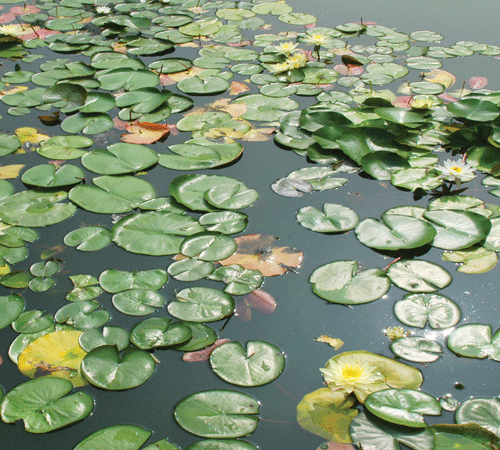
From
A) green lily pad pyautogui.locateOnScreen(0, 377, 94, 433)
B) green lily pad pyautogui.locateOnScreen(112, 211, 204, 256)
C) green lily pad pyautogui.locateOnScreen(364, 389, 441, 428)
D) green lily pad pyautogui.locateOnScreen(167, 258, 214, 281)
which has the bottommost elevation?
green lily pad pyautogui.locateOnScreen(0, 377, 94, 433)

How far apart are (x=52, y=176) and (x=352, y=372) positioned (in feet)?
6.29

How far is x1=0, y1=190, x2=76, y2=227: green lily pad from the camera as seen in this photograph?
2352mm

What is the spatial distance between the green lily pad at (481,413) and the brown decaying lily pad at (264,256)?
2.79 feet

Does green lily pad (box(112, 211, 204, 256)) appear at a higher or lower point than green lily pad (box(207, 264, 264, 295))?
higher

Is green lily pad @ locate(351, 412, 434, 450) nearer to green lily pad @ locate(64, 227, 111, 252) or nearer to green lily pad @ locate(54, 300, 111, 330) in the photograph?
green lily pad @ locate(54, 300, 111, 330)

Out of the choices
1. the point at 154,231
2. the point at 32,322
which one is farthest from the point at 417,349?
the point at 32,322

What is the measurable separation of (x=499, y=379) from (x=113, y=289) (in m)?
1.50

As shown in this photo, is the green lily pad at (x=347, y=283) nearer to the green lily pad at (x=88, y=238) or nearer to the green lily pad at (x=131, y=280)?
the green lily pad at (x=131, y=280)

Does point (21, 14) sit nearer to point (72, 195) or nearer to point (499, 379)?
point (72, 195)

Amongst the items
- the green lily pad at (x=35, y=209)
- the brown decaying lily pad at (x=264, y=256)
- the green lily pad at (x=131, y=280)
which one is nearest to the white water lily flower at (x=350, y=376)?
the brown decaying lily pad at (x=264, y=256)

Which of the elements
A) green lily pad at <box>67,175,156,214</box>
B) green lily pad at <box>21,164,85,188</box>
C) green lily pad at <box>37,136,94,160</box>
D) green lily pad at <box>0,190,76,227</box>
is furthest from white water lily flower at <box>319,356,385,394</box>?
green lily pad at <box>37,136,94,160</box>

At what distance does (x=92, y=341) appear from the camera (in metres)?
1.77

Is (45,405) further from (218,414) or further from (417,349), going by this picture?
(417,349)

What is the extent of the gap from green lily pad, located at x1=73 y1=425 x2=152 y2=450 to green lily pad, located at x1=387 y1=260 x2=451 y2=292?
3.79 feet
